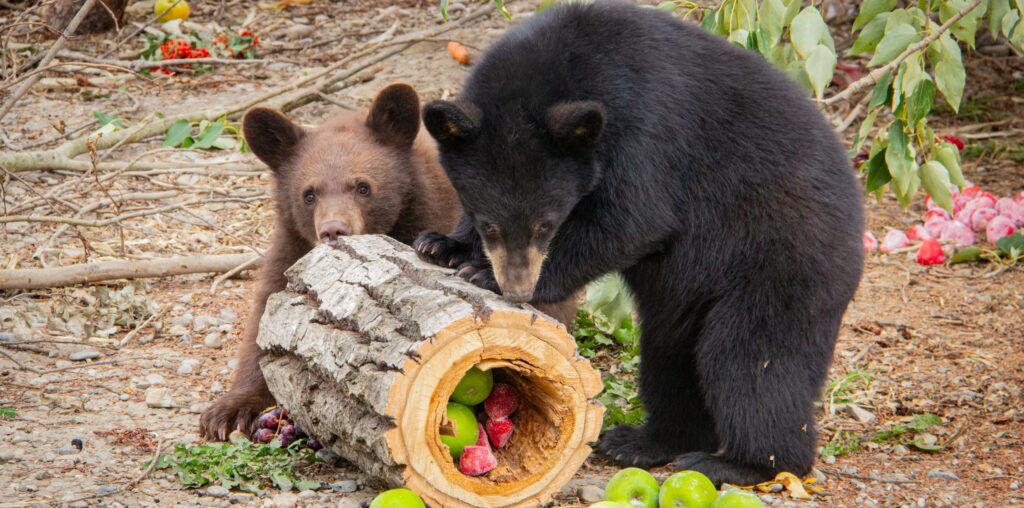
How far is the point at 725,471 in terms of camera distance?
4.27m

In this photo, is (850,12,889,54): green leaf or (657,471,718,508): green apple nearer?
(657,471,718,508): green apple

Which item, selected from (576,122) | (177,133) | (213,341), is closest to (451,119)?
(576,122)

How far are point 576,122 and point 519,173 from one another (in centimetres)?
29

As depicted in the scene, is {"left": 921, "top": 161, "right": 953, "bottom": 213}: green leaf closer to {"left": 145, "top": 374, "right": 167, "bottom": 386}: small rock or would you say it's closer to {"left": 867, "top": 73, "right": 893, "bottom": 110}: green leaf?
{"left": 867, "top": 73, "right": 893, "bottom": 110}: green leaf

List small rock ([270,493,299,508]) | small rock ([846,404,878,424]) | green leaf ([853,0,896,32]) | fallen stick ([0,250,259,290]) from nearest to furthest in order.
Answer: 1. small rock ([270,493,299,508])
2. green leaf ([853,0,896,32])
3. small rock ([846,404,878,424])
4. fallen stick ([0,250,259,290])

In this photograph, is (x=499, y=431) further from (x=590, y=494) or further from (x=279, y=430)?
(x=279, y=430)

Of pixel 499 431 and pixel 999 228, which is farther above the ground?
pixel 499 431

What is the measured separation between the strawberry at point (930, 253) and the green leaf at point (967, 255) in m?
0.09

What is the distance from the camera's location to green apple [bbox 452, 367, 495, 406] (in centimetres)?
384

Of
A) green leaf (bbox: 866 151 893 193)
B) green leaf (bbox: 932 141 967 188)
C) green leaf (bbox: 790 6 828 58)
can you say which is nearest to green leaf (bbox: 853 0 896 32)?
green leaf (bbox: 790 6 828 58)

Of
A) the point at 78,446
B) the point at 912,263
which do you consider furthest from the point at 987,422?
the point at 78,446

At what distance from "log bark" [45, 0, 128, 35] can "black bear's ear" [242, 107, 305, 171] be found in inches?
168

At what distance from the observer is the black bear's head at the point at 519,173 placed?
389cm

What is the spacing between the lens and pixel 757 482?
4.23 m
